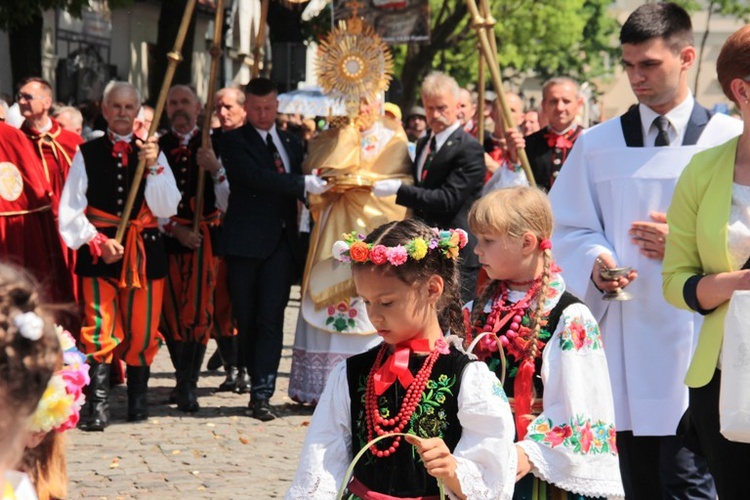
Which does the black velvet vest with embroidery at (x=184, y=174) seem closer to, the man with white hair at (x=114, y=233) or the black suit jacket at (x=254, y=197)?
the black suit jacket at (x=254, y=197)

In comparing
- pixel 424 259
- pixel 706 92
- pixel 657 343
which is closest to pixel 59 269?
pixel 657 343

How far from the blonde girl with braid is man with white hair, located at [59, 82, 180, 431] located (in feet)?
13.8

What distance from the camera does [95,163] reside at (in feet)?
27.2

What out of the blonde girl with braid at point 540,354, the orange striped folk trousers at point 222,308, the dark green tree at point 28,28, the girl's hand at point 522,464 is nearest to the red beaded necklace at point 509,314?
the blonde girl with braid at point 540,354

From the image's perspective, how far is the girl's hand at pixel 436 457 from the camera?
3523 millimetres

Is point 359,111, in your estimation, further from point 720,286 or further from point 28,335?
point 28,335

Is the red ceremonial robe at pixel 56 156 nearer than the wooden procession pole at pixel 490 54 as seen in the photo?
No

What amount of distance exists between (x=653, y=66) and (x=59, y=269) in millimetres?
4962

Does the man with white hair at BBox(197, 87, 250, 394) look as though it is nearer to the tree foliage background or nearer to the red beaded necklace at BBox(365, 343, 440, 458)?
the red beaded necklace at BBox(365, 343, 440, 458)

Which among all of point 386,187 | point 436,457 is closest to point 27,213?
point 386,187

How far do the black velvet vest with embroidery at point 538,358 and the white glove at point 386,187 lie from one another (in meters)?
4.40

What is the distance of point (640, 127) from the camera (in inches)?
211

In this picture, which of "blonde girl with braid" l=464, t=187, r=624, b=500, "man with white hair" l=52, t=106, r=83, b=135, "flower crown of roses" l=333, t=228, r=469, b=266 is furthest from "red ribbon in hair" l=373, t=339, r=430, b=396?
"man with white hair" l=52, t=106, r=83, b=135

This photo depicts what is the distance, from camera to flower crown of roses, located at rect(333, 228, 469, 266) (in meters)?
3.78
